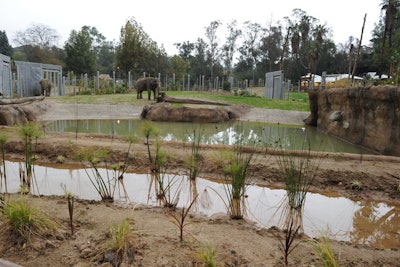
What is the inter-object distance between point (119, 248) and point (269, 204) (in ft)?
6.99

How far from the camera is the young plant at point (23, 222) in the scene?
2.38m

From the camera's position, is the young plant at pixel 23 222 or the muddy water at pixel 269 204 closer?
the young plant at pixel 23 222

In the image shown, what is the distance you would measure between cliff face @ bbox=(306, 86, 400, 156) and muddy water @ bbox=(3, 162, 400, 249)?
12.2 feet

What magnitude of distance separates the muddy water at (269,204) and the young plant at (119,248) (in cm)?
131

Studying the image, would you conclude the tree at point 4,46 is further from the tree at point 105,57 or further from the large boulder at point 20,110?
the large boulder at point 20,110

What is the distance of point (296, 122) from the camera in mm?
13531

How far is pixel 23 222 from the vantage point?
94.7 inches

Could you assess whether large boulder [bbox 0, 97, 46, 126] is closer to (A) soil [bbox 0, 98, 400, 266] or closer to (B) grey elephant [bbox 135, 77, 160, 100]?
(B) grey elephant [bbox 135, 77, 160, 100]

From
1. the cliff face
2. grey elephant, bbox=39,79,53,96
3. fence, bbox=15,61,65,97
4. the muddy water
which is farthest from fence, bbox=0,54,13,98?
the cliff face

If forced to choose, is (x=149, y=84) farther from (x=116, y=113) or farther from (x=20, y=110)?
(x=20, y=110)

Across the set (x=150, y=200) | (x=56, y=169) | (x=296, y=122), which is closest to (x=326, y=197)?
(x=150, y=200)

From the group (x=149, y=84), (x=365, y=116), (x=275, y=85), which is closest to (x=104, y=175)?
(x=365, y=116)

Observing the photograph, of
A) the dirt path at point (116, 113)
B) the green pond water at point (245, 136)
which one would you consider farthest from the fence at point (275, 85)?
the green pond water at point (245, 136)

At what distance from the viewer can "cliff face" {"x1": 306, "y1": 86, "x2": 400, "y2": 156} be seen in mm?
7031
